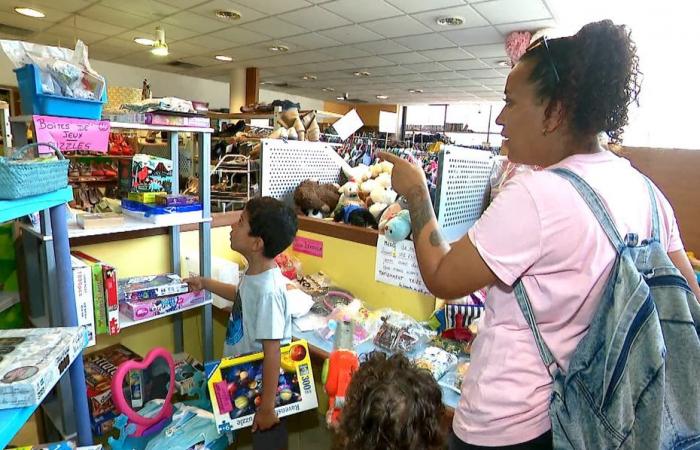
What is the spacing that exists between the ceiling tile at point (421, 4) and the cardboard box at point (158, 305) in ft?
11.2

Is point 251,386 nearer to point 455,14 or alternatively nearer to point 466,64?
point 455,14

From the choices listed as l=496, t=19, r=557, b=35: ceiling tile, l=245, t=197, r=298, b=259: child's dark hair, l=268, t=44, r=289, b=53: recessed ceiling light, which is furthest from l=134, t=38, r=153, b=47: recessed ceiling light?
l=245, t=197, r=298, b=259: child's dark hair

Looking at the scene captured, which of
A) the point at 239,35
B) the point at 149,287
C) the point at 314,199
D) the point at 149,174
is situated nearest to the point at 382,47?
the point at 239,35

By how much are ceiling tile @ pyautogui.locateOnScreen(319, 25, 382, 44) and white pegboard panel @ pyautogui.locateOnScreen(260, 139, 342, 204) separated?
314 centimetres

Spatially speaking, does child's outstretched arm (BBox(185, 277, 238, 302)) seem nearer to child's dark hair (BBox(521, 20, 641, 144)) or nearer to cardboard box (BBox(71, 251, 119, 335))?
cardboard box (BBox(71, 251, 119, 335))

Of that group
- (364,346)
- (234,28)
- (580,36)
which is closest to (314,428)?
(364,346)

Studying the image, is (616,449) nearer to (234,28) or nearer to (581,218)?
(581,218)

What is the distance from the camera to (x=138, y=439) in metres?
1.40

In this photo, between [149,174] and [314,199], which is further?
[314,199]

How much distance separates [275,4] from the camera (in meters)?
4.08

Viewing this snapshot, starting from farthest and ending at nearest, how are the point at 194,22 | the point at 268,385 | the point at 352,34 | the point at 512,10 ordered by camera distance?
the point at 352,34
the point at 194,22
the point at 512,10
the point at 268,385

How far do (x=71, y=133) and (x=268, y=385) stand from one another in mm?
958

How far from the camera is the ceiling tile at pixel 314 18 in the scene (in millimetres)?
4254

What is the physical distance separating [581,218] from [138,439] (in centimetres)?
152
